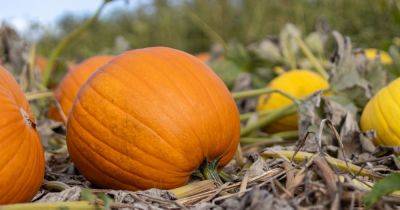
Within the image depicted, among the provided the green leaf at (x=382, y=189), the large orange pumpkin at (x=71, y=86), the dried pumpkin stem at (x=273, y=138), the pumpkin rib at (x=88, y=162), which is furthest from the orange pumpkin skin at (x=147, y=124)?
the large orange pumpkin at (x=71, y=86)

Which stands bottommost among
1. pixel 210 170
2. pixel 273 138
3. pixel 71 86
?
pixel 273 138

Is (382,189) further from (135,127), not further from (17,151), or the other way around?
(17,151)

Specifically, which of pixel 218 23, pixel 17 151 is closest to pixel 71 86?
pixel 17 151

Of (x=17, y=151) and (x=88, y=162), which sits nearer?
(x=17, y=151)

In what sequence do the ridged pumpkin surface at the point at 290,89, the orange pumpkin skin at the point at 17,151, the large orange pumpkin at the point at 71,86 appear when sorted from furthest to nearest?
the ridged pumpkin surface at the point at 290,89 → the large orange pumpkin at the point at 71,86 → the orange pumpkin skin at the point at 17,151

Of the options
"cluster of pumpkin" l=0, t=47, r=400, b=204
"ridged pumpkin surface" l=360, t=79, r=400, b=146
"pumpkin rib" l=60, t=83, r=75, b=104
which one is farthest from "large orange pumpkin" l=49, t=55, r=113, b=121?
"ridged pumpkin surface" l=360, t=79, r=400, b=146

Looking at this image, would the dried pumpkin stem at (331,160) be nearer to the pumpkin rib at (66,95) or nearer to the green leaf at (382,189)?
the green leaf at (382,189)
